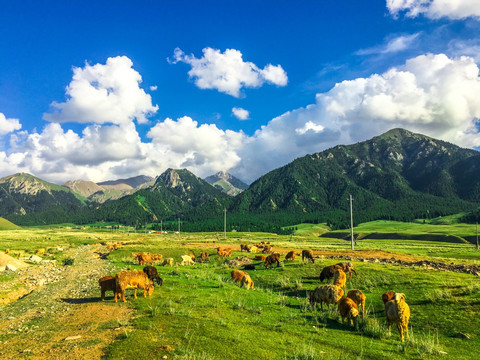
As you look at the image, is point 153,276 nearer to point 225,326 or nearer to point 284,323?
point 225,326

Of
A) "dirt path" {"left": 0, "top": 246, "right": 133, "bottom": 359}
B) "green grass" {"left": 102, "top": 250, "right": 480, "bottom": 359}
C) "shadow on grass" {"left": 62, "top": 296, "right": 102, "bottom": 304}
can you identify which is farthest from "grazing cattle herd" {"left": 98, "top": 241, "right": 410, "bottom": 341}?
"dirt path" {"left": 0, "top": 246, "right": 133, "bottom": 359}

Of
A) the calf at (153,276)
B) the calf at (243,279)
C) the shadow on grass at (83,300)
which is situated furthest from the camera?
the calf at (243,279)

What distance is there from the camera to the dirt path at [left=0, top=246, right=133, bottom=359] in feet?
34.3

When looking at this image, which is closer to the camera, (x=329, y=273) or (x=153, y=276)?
(x=153, y=276)

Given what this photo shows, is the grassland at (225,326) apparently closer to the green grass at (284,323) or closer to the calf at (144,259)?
the green grass at (284,323)

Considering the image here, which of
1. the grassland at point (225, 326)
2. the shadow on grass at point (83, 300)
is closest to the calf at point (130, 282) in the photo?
the grassland at point (225, 326)

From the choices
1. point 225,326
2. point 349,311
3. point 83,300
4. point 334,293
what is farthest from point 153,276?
point 349,311

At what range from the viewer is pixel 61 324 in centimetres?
1364

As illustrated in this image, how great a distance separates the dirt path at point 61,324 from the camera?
34.3 feet

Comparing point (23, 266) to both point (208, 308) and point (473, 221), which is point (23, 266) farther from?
point (473, 221)

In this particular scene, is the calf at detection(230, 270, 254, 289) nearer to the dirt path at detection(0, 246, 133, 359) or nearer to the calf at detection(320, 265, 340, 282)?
the calf at detection(320, 265, 340, 282)

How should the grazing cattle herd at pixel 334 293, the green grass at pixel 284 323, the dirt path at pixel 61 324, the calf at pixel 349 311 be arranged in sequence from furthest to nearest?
the calf at pixel 349 311 → the grazing cattle herd at pixel 334 293 → the green grass at pixel 284 323 → the dirt path at pixel 61 324

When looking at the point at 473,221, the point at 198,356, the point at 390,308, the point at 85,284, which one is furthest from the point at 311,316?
the point at 473,221

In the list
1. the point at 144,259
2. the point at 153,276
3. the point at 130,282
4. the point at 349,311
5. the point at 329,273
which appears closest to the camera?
the point at 349,311
